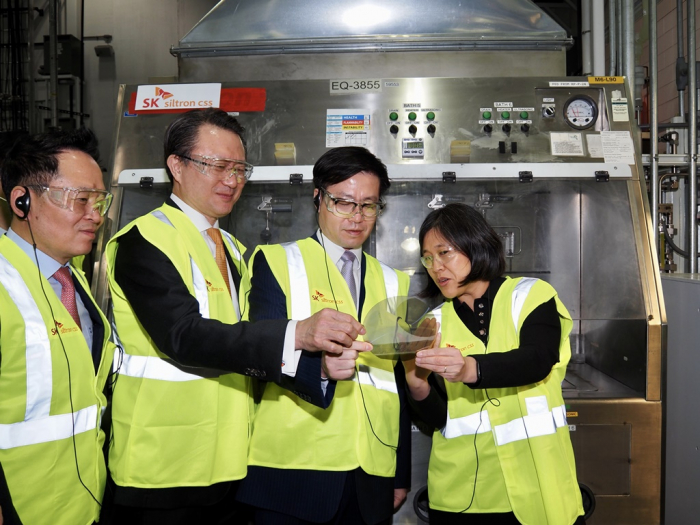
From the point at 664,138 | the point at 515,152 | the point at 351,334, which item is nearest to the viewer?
the point at 351,334

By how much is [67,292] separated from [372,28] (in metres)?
1.76

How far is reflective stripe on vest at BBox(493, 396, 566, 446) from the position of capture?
1424 mm

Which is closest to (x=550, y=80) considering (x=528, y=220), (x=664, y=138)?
(x=528, y=220)

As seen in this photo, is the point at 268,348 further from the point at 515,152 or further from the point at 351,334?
the point at 515,152

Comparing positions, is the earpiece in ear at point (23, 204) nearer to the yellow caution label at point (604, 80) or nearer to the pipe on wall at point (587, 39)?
the yellow caution label at point (604, 80)

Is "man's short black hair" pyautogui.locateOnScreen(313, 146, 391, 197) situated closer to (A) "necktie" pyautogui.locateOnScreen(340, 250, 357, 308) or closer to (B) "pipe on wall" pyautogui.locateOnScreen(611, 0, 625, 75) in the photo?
(A) "necktie" pyautogui.locateOnScreen(340, 250, 357, 308)

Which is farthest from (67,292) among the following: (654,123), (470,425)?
(654,123)

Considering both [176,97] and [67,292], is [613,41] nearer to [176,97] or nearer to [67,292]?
[176,97]

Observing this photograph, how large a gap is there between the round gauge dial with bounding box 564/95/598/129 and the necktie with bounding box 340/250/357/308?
50.2 inches

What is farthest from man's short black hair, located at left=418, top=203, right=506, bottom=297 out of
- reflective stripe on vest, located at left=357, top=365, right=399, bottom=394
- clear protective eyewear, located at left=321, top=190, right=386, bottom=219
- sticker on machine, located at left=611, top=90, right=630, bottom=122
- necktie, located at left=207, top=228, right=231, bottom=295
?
sticker on machine, located at left=611, top=90, right=630, bottom=122

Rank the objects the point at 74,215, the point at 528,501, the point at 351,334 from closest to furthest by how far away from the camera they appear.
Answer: the point at 351,334 < the point at 74,215 < the point at 528,501

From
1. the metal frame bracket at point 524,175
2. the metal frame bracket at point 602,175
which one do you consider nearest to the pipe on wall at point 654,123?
the metal frame bracket at point 602,175

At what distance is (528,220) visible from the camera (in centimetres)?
241

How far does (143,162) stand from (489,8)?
5.37ft
